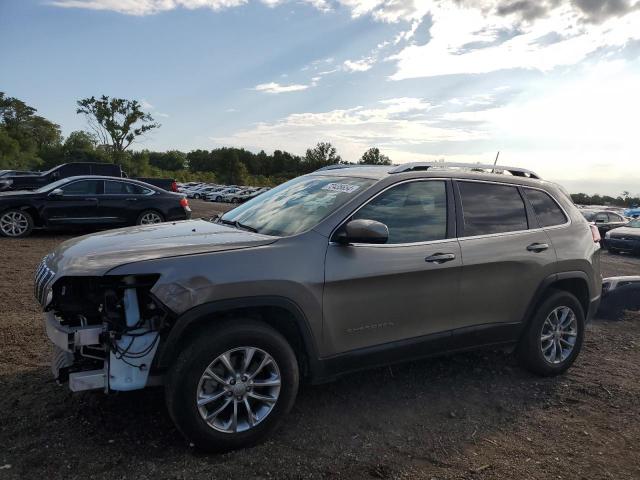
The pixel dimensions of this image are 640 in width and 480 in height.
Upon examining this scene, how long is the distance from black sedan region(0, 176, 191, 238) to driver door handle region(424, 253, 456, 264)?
9.29m

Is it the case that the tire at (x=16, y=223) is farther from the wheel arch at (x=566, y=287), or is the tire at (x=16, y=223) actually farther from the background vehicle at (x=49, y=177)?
the wheel arch at (x=566, y=287)

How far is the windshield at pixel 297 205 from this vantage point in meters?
3.74

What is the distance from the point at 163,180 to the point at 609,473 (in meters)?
23.1

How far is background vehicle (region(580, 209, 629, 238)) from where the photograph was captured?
1995 centimetres

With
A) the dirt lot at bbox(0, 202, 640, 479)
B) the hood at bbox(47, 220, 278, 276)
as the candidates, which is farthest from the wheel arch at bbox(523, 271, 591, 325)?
the hood at bbox(47, 220, 278, 276)

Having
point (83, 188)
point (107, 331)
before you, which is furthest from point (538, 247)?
Result: point (83, 188)

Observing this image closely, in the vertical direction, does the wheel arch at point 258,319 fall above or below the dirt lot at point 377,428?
above

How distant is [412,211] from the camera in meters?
4.01

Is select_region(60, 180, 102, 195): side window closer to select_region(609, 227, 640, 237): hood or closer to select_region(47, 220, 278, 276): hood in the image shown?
select_region(47, 220, 278, 276): hood

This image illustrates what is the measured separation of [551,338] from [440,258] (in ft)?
5.38

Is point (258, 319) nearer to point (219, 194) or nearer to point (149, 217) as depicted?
point (149, 217)

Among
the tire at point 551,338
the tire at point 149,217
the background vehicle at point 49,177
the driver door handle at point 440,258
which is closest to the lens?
the driver door handle at point 440,258

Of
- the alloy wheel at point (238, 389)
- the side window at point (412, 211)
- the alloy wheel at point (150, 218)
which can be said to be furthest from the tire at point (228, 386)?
the alloy wheel at point (150, 218)

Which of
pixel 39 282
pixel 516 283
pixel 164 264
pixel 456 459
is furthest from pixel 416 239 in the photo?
pixel 39 282
